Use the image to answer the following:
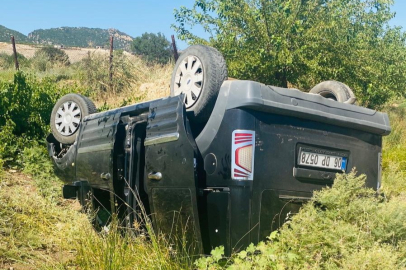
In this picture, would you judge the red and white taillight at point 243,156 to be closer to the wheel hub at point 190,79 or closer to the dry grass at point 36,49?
the wheel hub at point 190,79

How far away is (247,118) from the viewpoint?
341cm

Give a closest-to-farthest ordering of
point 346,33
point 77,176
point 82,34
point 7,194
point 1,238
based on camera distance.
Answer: point 1,238
point 77,176
point 7,194
point 346,33
point 82,34

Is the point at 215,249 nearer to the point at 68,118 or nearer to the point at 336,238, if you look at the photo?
the point at 336,238

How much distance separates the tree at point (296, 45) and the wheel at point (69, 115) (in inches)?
227

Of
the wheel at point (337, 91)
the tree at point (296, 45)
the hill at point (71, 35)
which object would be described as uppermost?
the hill at point (71, 35)

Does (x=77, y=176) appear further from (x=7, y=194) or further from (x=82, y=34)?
(x=82, y=34)

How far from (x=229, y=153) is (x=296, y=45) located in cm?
845

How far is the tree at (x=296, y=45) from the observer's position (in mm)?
11195

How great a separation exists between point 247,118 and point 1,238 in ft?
9.77

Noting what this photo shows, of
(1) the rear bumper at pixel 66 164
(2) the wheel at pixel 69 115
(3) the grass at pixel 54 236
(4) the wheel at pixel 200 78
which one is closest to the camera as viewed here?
(3) the grass at pixel 54 236

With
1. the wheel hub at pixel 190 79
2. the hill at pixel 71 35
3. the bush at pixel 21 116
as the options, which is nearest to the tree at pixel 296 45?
the bush at pixel 21 116

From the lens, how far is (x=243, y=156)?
3367mm

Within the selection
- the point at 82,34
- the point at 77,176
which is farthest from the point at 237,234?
the point at 82,34

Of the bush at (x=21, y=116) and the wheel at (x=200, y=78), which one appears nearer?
the wheel at (x=200, y=78)
